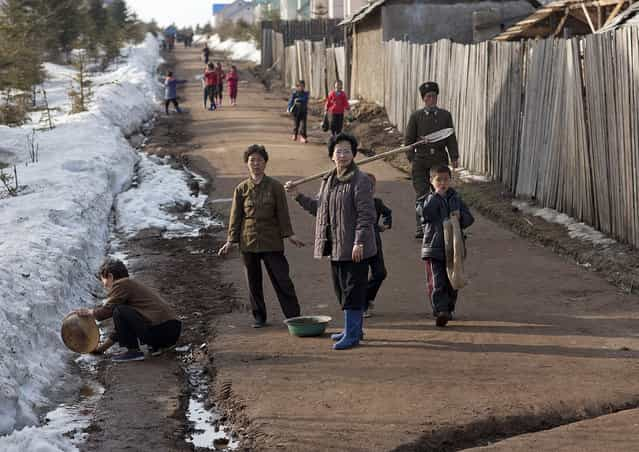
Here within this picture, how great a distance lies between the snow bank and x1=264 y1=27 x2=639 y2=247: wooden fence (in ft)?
137

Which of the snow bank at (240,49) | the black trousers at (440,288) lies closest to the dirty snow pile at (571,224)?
the black trousers at (440,288)

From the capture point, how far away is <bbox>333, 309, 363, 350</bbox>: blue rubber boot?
25.5ft

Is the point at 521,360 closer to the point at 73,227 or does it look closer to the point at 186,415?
the point at 186,415

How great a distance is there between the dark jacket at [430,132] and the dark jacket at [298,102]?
9.55m

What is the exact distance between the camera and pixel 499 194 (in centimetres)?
1472

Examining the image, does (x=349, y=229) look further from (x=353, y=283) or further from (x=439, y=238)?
(x=439, y=238)

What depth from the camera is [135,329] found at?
7926mm

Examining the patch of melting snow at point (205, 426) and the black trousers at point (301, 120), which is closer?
the patch of melting snow at point (205, 426)

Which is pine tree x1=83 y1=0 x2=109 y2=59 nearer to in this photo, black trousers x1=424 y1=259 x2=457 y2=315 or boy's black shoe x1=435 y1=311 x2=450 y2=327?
black trousers x1=424 y1=259 x2=457 y2=315

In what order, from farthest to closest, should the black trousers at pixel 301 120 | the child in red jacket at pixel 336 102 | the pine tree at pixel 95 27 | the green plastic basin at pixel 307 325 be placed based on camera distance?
1. the pine tree at pixel 95 27
2. the black trousers at pixel 301 120
3. the child in red jacket at pixel 336 102
4. the green plastic basin at pixel 307 325

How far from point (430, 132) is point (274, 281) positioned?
13.3ft

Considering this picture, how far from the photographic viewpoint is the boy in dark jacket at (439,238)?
8.34 metres

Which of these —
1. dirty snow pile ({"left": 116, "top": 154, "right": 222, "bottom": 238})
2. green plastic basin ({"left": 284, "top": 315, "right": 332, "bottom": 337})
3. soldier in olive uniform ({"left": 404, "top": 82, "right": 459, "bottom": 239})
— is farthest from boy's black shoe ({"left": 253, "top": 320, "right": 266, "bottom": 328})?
dirty snow pile ({"left": 116, "top": 154, "right": 222, "bottom": 238})

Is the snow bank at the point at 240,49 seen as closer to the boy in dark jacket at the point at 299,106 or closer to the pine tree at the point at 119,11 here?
the pine tree at the point at 119,11
